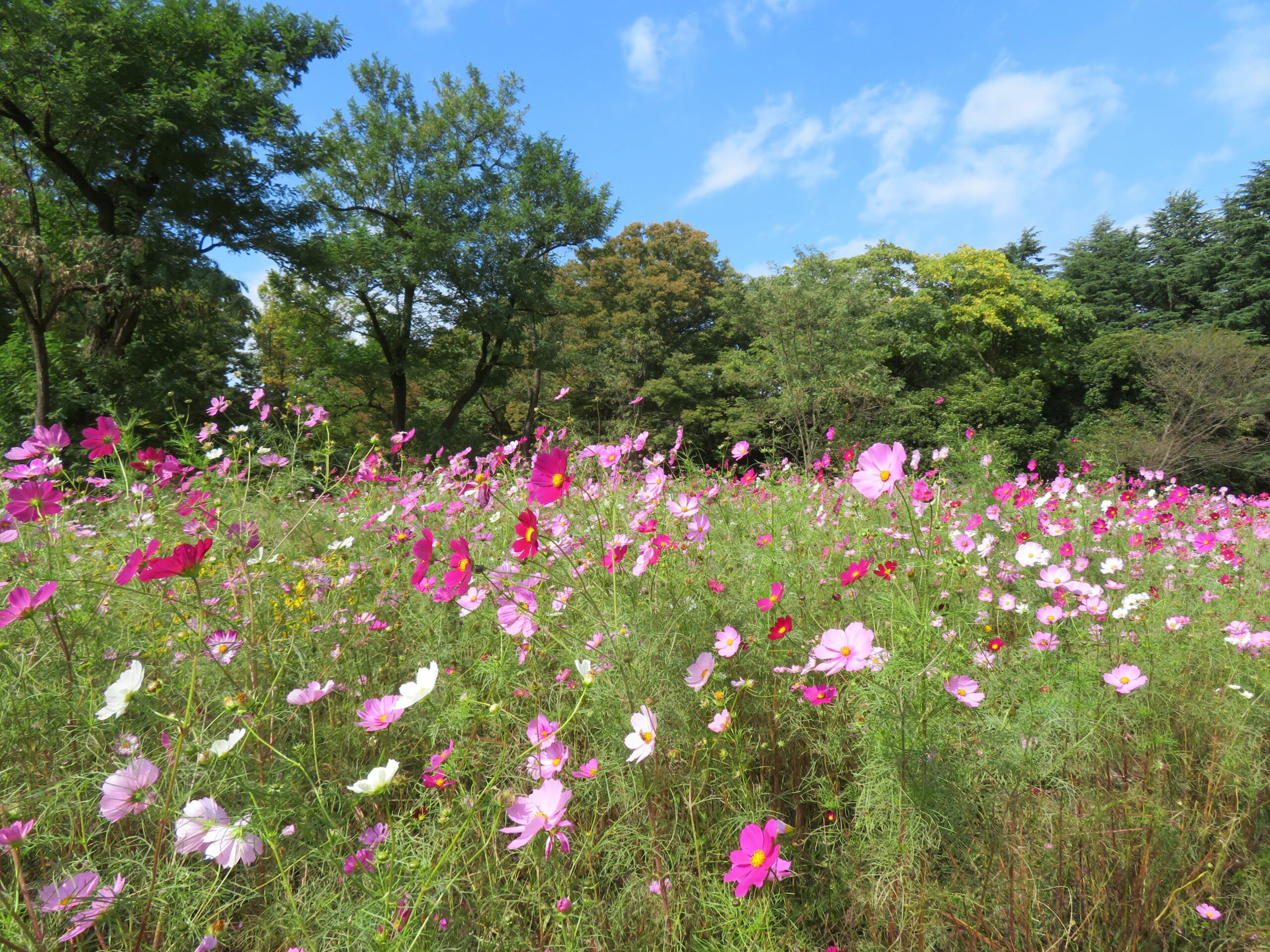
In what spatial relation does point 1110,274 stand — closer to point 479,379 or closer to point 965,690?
point 479,379

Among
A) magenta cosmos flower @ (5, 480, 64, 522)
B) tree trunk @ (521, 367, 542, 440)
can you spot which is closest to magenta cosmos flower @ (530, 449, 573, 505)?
magenta cosmos flower @ (5, 480, 64, 522)

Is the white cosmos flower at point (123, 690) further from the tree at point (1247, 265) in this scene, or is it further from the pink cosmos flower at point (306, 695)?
the tree at point (1247, 265)

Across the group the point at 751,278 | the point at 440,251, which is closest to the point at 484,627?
the point at 440,251

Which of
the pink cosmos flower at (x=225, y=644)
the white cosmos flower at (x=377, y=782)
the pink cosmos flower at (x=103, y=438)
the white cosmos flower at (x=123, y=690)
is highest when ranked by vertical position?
the pink cosmos flower at (x=103, y=438)

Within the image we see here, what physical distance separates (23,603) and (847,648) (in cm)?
133

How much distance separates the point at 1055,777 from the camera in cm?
116

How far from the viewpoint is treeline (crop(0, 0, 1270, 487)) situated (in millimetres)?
9453

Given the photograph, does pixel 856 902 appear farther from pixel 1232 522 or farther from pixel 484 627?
pixel 1232 522

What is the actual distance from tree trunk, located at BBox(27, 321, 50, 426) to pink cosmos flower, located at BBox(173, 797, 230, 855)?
35.7ft

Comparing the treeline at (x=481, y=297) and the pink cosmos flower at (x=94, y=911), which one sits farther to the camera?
the treeline at (x=481, y=297)

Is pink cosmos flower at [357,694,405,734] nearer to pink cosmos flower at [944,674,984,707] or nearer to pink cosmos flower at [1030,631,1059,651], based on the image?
pink cosmos flower at [944,674,984,707]

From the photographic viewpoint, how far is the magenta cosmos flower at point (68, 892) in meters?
0.78

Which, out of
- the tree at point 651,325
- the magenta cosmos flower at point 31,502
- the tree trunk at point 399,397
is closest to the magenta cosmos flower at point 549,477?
the magenta cosmos flower at point 31,502

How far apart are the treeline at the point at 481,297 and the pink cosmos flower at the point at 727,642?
1581mm
